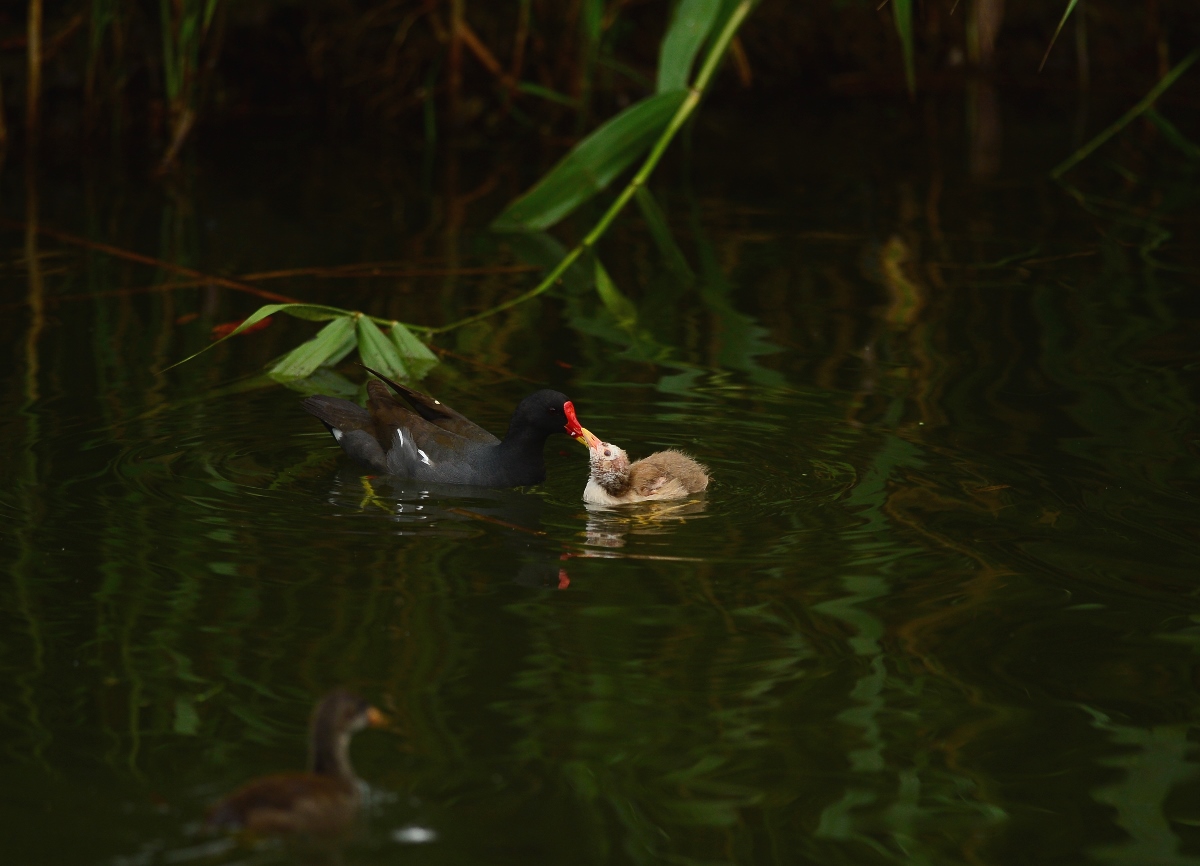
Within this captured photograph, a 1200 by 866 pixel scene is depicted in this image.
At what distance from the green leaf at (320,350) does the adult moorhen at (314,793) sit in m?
3.05

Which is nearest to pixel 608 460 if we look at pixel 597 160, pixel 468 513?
pixel 468 513

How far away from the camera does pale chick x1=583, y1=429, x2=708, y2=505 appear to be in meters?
5.43

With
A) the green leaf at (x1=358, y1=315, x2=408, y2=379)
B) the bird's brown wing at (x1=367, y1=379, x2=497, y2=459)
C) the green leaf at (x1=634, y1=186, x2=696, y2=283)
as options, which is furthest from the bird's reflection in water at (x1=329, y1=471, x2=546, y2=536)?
the green leaf at (x1=634, y1=186, x2=696, y2=283)

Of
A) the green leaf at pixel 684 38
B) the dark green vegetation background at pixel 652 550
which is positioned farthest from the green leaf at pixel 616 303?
the green leaf at pixel 684 38

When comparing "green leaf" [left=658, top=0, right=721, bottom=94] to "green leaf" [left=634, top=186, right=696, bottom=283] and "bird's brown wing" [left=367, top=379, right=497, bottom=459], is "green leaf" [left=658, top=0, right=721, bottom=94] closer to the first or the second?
"bird's brown wing" [left=367, top=379, right=497, bottom=459]

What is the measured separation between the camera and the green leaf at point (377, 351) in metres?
6.36

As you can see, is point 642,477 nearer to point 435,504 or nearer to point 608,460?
point 608,460

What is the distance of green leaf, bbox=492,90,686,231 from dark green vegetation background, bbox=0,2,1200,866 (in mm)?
680

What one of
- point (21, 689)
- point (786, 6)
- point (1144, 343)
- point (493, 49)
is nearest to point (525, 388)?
point (1144, 343)

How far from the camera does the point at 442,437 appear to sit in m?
5.88

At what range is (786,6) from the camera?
1538 centimetres

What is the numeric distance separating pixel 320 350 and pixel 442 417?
0.71m

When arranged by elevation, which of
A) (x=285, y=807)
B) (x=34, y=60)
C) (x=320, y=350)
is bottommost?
(x=285, y=807)

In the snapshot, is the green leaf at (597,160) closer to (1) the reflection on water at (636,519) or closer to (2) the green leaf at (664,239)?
(1) the reflection on water at (636,519)
